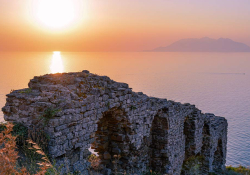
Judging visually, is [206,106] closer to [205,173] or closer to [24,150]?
[205,173]

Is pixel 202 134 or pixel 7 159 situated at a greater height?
pixel 7 159

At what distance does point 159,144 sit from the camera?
37.8 feet

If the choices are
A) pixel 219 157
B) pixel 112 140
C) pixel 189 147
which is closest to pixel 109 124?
pixel 112 140

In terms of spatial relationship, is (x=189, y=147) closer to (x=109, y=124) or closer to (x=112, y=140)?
(x=112, y=140)

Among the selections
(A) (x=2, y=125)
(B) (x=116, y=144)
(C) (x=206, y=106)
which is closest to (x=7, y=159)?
(A) (x=2, y=125)

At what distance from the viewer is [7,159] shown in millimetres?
3141

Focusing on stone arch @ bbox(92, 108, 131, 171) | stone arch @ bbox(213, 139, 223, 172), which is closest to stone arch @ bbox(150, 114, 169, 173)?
stone arch @ bbox(92, 108, 131, 171)

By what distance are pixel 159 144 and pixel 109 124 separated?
3.63 m

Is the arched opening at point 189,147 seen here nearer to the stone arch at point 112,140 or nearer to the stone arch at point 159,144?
the stone arch at point 159,144

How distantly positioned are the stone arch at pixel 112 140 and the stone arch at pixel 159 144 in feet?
8.67

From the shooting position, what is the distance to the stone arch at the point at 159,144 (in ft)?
37.2

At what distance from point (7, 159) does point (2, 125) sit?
3439 millimetres

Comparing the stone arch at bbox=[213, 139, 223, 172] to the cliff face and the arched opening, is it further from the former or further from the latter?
the arched opening

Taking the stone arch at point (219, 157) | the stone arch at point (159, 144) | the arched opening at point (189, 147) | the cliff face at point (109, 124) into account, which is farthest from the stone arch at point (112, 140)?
the stone arch at point (219, 157)
